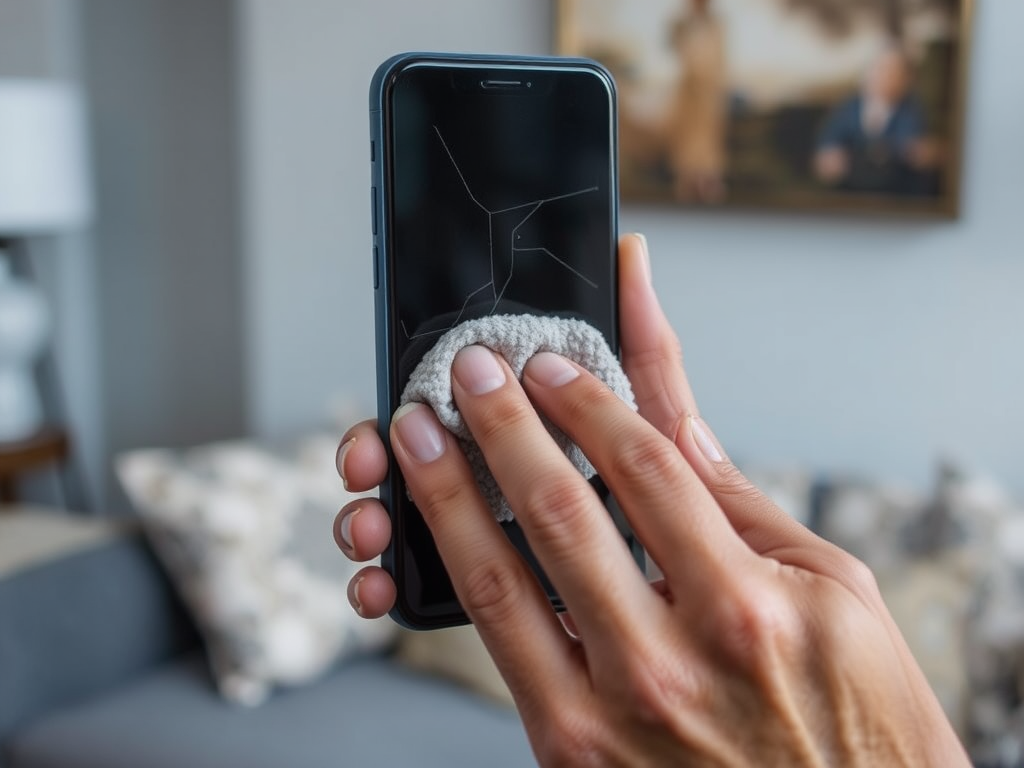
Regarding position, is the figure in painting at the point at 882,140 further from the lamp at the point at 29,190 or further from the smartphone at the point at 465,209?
the lamp at the point at 29,190

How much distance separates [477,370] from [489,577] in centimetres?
12

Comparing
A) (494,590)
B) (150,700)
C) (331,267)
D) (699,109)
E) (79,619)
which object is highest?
(699,109)

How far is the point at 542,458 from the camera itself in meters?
0.48

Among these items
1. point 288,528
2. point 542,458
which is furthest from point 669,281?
point 542,458

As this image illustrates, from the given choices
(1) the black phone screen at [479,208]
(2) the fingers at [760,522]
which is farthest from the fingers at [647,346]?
(2) the fingers at [760,522]

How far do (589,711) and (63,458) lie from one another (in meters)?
2.60

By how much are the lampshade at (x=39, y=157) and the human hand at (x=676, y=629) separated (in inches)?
89.7

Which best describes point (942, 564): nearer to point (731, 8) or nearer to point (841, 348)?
point (841, 348)

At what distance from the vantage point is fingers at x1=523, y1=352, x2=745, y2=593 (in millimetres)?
440

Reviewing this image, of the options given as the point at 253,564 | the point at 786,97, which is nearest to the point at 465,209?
the point at 253,564

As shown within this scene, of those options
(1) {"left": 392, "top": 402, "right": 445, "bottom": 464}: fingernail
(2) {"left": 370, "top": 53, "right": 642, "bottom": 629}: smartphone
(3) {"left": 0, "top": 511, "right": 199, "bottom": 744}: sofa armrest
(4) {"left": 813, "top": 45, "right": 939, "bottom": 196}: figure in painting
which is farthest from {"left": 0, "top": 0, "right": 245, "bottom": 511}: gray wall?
(1) {"left": 392, "top": 402, "right": 445, "bottom": 464}: fingernail

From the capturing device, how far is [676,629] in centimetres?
44

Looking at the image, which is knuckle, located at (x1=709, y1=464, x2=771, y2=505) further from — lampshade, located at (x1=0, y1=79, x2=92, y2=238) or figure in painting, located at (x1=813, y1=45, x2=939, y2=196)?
lampshade, located at (x1=0, y1=79, x2=92, y2=238)

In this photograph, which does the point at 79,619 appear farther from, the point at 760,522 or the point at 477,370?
the point at 760,522
